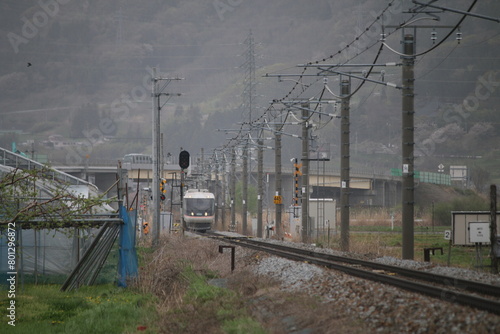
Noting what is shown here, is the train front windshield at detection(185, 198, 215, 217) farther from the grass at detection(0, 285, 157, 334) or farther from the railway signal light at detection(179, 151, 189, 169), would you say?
the grass at detection(0, 285, 157, 334)

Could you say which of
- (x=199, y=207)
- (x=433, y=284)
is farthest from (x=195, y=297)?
(x=199, y=207)

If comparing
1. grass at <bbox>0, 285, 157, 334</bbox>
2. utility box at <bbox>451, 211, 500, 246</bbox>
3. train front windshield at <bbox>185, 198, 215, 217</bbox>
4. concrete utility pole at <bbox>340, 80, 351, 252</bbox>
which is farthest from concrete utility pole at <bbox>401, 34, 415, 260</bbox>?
train front windshield at <bbox>185, 198, 215, 217</bbox>

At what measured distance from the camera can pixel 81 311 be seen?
60.6 feet

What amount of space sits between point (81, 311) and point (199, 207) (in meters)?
50.5

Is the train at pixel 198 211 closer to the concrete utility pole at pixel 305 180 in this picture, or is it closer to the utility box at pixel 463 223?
the concrete utility pole at pixel 305 180

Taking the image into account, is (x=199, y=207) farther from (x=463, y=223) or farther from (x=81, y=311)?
(x=81, y=311)

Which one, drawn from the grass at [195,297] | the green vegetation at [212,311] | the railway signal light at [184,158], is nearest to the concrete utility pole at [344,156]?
the grass at [195,297]

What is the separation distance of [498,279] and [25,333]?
10.9m

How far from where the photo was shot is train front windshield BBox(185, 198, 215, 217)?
68.8 m

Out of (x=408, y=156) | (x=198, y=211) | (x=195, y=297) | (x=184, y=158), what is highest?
(x=184, y=158)

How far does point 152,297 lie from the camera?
66.7 ft

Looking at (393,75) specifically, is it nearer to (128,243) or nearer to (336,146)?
→ (336,146)

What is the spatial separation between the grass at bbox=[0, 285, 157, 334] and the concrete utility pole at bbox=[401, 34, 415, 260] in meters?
10.0

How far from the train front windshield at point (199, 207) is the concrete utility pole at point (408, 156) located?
43553 millimetres
